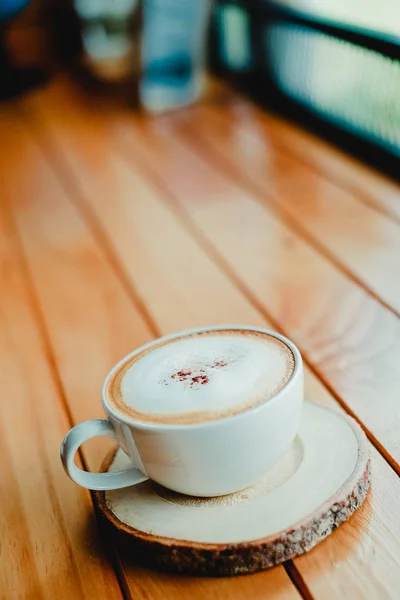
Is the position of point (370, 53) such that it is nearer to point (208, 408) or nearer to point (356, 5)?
point (356, 5)

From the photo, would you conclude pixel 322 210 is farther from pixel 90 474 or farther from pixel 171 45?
pixel 171 45

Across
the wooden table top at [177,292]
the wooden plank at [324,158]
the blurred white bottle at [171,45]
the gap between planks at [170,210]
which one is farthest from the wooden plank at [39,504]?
the blurred white bottle at [171,45]

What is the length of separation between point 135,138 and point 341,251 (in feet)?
2.25

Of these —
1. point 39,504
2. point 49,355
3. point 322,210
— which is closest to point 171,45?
point 322,210

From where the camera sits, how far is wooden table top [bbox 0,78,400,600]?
414 millimetres

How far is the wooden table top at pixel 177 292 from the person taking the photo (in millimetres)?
414

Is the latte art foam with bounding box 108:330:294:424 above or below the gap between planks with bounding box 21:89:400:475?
above

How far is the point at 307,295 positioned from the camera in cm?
72

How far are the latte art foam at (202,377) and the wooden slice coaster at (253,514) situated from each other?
0.21 ft

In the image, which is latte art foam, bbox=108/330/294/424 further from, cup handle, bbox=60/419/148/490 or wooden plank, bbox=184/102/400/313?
wooden plank, bbox=184/102/400/313

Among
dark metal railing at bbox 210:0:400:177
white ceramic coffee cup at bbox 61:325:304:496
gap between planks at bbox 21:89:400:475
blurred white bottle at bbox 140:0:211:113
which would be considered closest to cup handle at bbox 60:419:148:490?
white ceramic coffee cup at bbox 61:325:304:496

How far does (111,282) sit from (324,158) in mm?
471

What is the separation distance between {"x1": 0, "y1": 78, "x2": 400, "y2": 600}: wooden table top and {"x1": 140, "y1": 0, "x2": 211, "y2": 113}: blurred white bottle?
0.19 meters

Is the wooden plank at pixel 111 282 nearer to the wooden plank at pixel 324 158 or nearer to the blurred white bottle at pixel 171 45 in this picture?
the wooden plank at pixel 324 158
